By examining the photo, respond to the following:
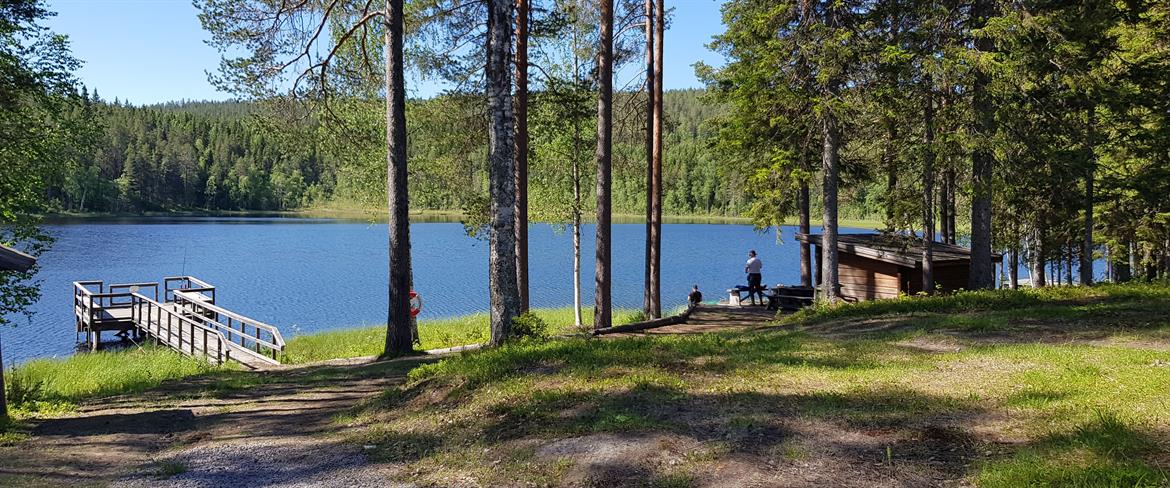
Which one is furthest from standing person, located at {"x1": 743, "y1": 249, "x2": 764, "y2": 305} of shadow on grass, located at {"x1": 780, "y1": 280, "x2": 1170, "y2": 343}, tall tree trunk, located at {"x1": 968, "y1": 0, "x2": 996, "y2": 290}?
tall tree trunk, located at {"x1": 968, "y1": 0, "x2": 996, "y2": 290}

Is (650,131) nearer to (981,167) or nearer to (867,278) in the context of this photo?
(981,167)

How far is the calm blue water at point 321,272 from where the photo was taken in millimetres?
27156

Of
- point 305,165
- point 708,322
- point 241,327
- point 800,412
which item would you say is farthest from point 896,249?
point 305,165

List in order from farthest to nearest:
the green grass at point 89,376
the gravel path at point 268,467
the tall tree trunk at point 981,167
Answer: the tall tree trunk at point 981,167 → the green grass at point 89,376 → the gravel path at point 268,467

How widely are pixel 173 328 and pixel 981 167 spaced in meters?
24.2

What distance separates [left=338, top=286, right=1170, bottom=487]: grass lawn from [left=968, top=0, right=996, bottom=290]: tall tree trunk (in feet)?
17.3

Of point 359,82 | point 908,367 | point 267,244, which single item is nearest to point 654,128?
point 359,82

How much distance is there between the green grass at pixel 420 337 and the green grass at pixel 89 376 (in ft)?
8.42

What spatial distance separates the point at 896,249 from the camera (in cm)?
1995

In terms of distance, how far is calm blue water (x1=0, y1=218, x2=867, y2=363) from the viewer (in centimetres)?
2716

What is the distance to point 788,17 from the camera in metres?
16.2

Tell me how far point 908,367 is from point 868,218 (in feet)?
415

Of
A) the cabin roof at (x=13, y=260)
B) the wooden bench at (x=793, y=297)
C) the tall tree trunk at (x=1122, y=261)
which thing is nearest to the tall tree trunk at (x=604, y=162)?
the wooden bench at (x=793, y=297)

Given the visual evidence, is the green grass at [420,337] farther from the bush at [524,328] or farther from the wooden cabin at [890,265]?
the wooden cabin at [890,265]
